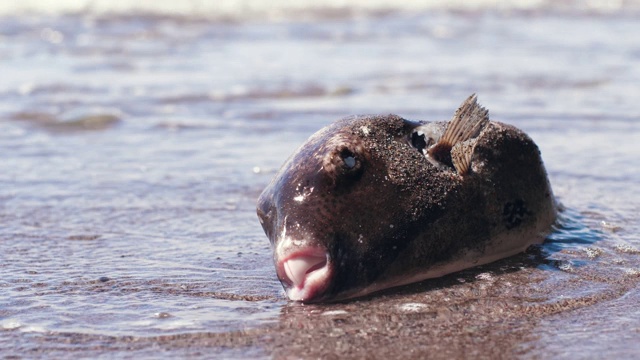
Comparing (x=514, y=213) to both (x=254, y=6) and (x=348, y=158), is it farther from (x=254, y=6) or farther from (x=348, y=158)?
(x=254, y=6)

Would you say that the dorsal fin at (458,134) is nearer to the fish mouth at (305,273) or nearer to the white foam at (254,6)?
the fish mouth at (305,273)

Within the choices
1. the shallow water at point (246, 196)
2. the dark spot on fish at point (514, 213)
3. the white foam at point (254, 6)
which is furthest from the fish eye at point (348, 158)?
the white foam at point (254, 6)

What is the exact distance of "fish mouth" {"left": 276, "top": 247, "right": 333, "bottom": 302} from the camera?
397 centimetres

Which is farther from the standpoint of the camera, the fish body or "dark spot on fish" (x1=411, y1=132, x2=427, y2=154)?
"dark spot on fish" (x1=411, y1=132, x2=427, y2=154)

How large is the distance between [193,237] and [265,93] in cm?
557

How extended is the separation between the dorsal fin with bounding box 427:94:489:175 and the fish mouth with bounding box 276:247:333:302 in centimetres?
83

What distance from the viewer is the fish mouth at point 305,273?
397cm

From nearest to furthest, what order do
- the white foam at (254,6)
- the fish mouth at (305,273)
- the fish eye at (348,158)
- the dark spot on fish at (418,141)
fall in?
the fish mouth at (305,273) < the fish eye at (348,158) < the dark spot on fish at (418,141) < the white foam at (254,6)

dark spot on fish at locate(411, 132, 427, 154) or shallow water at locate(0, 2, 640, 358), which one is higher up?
dark spot on fish at locate(411, 132, 427, 154)

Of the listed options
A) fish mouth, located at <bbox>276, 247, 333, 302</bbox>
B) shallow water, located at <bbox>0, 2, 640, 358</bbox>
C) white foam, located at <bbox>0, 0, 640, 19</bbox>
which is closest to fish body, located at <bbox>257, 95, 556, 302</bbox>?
fish mouth, located at <bbox>276, 247, 333, 302</bbox>

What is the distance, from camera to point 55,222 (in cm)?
558

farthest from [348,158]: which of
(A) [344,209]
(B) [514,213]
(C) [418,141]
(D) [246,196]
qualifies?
(D) [246,196]

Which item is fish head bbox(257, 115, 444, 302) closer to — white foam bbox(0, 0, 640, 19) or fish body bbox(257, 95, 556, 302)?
fish body bbox(257, 95, 556, 302)

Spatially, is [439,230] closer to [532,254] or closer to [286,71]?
[532,254]
